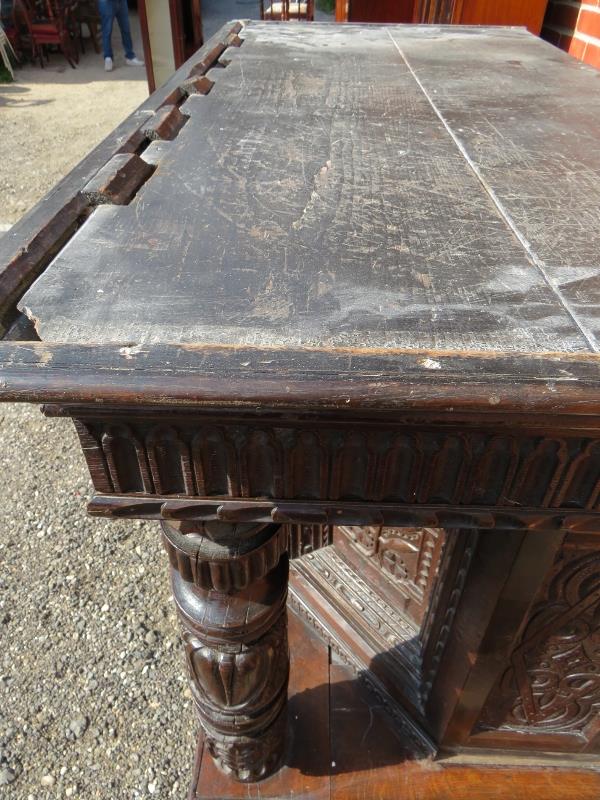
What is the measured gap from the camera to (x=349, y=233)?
0.70 metres

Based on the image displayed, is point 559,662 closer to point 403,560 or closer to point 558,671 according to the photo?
point 558,671

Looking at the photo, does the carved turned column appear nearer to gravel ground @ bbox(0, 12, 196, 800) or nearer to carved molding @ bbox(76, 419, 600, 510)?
carved molding @ bbox(76, 419, 600, 510)

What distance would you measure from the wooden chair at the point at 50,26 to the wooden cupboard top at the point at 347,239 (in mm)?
7774

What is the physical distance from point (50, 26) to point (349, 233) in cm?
859

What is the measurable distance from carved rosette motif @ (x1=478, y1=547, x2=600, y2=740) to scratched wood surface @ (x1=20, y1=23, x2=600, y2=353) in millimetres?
418

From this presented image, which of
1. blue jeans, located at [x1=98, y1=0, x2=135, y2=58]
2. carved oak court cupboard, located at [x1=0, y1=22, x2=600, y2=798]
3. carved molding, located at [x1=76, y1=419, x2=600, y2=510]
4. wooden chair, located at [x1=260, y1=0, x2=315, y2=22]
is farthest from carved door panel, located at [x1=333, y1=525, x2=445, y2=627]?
blue jeans, located at [x1=98, y1=0, x2=135, y2=58]

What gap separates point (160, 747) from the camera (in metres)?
1.26

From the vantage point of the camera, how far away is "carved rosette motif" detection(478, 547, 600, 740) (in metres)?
0.85

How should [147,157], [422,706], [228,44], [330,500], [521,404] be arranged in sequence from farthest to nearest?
1. [228,44]
2. [422,706]
3. [147,157]
4. [330,500]
5. [521,404]

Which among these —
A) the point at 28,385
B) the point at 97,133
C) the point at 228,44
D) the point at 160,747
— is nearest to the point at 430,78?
the point at 228,44

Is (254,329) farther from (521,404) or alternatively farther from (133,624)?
(133,624)

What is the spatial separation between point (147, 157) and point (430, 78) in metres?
0.89

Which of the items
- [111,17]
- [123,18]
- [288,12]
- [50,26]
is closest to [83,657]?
[288,12]

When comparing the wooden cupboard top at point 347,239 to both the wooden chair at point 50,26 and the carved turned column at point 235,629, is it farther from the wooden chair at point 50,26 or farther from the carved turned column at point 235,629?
the wooden chair at point 50,26
